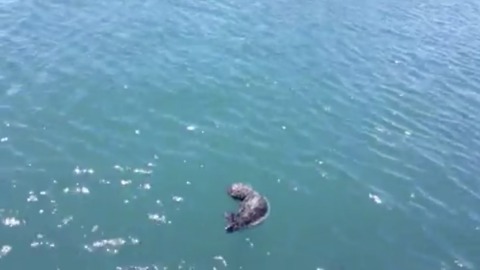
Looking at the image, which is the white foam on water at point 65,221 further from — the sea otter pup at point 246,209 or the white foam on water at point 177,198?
the sea otter pup at point 246,209

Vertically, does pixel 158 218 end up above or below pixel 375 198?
below

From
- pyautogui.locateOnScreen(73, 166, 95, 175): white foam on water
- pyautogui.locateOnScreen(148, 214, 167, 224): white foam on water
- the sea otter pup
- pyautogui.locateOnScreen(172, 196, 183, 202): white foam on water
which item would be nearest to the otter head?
the sea otter pup

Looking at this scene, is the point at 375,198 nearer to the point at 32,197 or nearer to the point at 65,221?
the point at 65,221

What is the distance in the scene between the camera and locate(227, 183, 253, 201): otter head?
4208 cm

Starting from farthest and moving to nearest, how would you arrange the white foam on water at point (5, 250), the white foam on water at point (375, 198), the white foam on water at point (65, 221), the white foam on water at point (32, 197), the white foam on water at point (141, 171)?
the white foam on water at point (375, 198) → the white foam on water at point (141, 171) → the white foam on water at point (32, 197) → the white foam on water at point (65, 221) → the white foam on water at point (5, 250)

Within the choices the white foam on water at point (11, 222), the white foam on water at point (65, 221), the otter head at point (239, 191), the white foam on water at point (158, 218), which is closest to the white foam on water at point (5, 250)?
the white foam on water at point (11, 222)

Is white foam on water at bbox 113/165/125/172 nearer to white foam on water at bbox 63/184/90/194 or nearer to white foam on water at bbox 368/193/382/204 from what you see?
white foam on water at bbox 63/184/90/194

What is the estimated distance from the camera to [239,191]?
42281 mm

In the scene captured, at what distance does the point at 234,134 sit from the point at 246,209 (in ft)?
29.3

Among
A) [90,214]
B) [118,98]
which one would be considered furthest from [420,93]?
[90,214]

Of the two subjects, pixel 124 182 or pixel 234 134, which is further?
pixel 234 134

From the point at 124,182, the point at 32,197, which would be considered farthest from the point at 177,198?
the point at 32,197

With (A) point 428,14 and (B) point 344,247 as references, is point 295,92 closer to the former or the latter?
(B) point 344,247

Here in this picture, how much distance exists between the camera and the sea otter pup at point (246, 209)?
40.4 m
